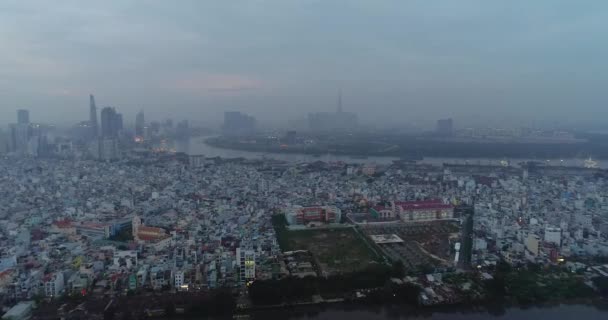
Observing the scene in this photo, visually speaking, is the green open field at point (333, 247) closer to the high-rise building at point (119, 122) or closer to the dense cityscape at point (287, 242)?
the dense cityscape at point (287, 242)

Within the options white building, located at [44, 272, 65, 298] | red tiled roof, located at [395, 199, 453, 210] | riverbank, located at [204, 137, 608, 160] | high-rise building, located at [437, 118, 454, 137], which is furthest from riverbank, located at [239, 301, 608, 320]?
high-rise building, located at [437, 118, 454, 137]

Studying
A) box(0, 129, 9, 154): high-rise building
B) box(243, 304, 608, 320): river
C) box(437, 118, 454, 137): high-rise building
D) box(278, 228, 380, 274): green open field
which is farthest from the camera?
box(437, 118, 454, 137): high-rise building

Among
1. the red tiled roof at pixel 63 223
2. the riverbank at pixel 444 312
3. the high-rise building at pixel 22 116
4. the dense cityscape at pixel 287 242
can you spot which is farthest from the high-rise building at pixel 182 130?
the riverbank at pixel 444 312

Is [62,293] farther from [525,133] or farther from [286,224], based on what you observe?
[525,133]

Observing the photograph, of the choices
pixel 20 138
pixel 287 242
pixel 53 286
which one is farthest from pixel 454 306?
pixel 20 138

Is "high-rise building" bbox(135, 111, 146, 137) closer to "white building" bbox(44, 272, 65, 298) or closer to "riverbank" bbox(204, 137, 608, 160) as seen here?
"riverbank" bbox(204, 137, 608, 160)

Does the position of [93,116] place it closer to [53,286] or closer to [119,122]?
[119,122]
